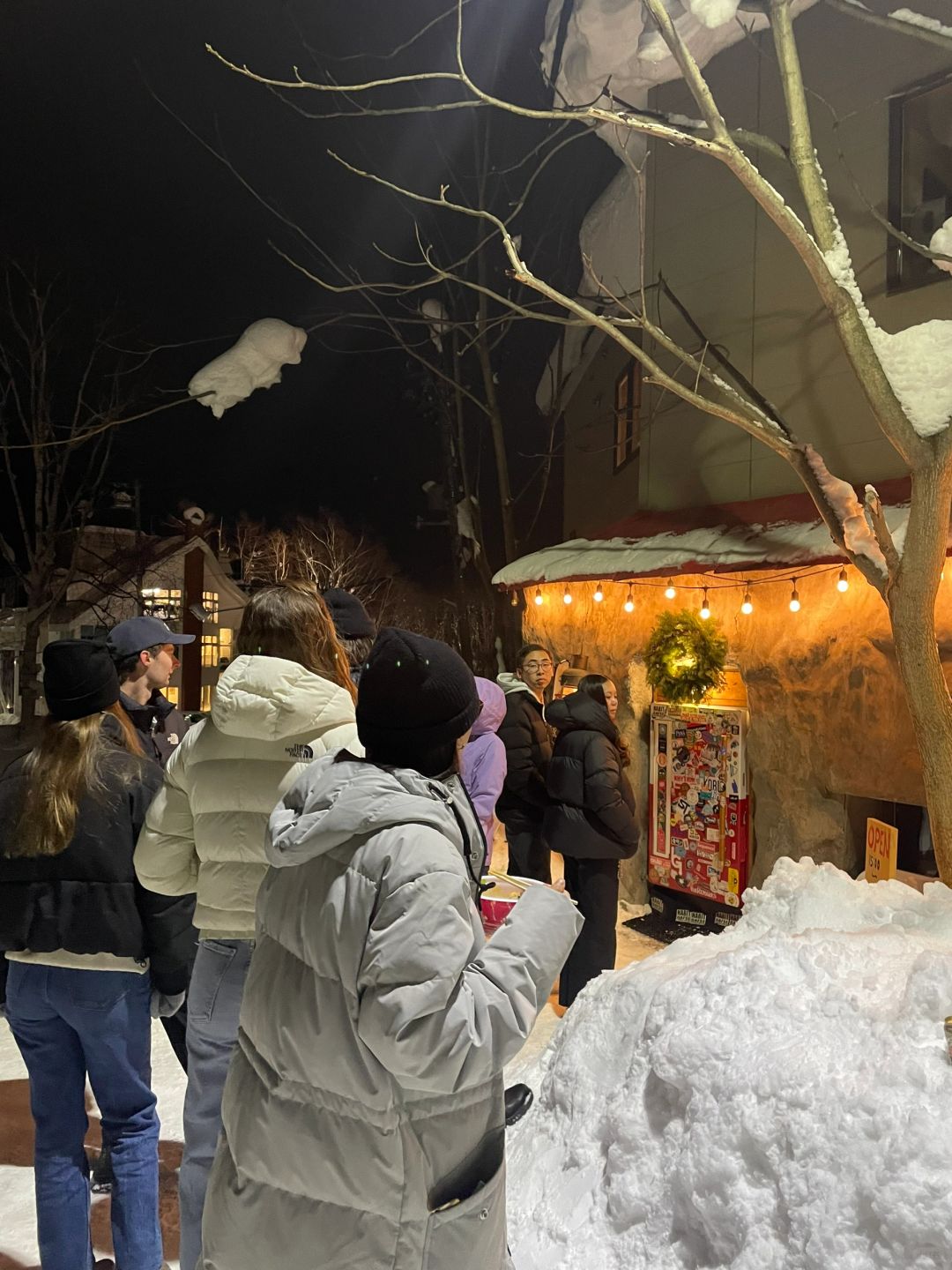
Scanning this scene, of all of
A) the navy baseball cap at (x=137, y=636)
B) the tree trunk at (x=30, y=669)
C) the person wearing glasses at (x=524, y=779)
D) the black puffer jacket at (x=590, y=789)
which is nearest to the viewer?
the navy baseball cap at (x=137, y=636)

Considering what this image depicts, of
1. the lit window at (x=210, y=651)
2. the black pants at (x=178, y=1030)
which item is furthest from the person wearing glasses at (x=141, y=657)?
the lit window at (x=210, y=651)

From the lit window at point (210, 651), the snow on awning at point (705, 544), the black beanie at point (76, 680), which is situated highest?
the snow on awning at point (705, 544)

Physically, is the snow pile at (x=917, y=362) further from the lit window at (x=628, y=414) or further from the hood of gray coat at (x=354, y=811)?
the lit window at (x=628, y=414)

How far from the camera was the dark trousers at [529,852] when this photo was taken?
615 cm

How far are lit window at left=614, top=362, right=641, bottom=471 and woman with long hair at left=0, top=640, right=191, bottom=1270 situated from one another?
7.98 m

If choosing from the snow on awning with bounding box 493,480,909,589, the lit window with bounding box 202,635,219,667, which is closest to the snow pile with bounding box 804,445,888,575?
the snow on awning with bounding box 493,480,909,589

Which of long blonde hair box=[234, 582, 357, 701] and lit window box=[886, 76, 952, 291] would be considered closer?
long blonde hair box=[234, 582, 357, 701]

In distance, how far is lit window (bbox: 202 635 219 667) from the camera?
66.8 ft

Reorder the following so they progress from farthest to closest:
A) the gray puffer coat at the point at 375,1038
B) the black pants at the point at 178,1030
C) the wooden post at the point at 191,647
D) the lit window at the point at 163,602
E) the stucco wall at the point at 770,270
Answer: the lit window at the point at 163,602
the wooden post at the point at 191,647
the stucco wall at the point at 770,270
the black pants at the point at 178,1030
the gray puffer coat at the point at 375,1038

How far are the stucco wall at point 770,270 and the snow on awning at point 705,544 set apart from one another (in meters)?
0.42

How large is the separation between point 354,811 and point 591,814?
12.9ft

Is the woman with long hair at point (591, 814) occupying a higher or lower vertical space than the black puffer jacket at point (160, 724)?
lower

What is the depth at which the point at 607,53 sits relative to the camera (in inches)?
339

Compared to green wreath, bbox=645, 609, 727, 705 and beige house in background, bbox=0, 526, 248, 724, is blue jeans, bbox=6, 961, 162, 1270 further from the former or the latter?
beige house in background, bbox=0, 526, 248, 724
